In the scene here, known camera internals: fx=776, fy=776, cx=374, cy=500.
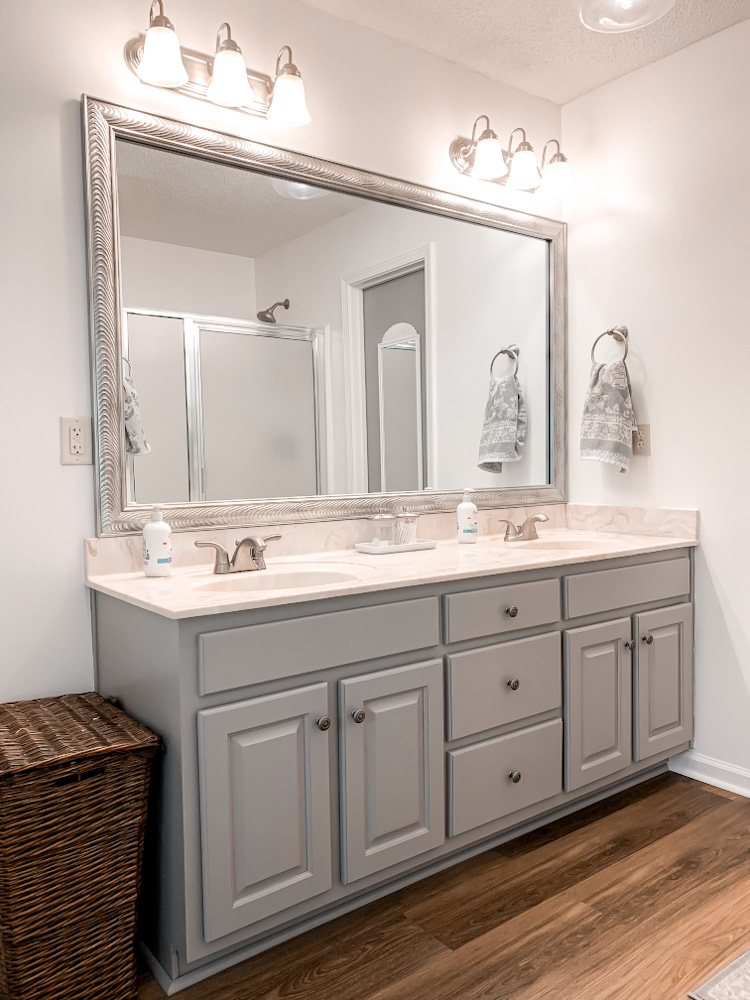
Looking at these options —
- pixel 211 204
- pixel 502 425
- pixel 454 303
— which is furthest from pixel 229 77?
pixel 502 425

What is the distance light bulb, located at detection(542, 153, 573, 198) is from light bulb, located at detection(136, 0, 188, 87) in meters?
1.38

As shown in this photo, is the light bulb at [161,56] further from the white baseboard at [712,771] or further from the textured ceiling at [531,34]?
the white baseboard at [712,771]

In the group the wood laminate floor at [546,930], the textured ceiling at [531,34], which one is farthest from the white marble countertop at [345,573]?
the textured ceiling at [531,34]

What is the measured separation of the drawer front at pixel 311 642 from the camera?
1.52 m

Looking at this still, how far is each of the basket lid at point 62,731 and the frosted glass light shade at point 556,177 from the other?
2212mm

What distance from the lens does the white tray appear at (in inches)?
89.1

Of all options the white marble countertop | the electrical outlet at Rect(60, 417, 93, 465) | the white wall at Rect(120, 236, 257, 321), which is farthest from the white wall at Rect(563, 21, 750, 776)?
the electrical outlet at Rect(60, 417, 93, 465)

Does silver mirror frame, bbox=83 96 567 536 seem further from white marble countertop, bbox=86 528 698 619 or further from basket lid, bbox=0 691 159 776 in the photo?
basket lid, bbox=0 691 159 776

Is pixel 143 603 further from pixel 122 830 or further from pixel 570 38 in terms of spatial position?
pixel 570 38

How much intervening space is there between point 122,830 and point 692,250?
2.31 metres

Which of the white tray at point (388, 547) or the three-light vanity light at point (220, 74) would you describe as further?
the white tray at point (388, 547)

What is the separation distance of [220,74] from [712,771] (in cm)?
251

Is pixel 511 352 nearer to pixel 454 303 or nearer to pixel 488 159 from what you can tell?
pixel 454 303

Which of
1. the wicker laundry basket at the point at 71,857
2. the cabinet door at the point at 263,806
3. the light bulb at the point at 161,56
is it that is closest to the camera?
the wicker laundry basket at the point at 71,857
